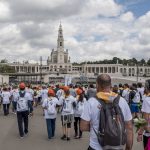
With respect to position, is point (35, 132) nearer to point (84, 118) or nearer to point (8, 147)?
point (8, 147)

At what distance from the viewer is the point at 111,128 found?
4895 millimetres

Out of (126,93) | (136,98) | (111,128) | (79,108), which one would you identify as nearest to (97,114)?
(111,128)

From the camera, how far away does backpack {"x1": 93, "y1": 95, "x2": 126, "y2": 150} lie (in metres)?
4.90

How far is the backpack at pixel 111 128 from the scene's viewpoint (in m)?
4.90

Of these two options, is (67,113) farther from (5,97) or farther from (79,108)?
(5,97)

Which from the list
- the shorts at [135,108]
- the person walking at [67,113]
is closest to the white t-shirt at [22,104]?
the person walking at [67,113]

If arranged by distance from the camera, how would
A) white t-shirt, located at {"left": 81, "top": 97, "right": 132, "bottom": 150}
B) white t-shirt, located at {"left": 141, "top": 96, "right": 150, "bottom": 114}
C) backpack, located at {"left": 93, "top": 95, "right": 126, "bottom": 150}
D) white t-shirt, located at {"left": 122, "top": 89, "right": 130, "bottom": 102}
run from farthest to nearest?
white t-shirt, located at {"left": 122, "top": 89, "right": 130, "bottom": 102} < white t-shirt, located at {"left": 141, "top": 96, "right": 150, "bottom": 114} < white t-shirt, located at {"left": 81, "top": 97, "right": 132, "bottom": 150} < backpack, located at {"left": 93, "top": 95, "right": 126, "bottom": 150}

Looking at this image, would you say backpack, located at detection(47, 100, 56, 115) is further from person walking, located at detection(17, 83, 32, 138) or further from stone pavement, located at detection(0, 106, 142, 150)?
person walking, located at detection(17, 83, 32, 138)

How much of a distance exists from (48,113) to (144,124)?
7486 millimetres

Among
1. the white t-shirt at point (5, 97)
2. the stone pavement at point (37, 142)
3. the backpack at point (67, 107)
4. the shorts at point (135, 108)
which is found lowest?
the stone pavement at point (37, 142)

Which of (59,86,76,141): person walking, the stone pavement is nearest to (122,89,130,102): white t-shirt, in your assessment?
the stone pavement

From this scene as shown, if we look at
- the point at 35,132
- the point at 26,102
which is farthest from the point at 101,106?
the point at 35,132

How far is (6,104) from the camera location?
2272 cm

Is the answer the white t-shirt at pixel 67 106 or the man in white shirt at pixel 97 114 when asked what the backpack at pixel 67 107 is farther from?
the man in white shirt at pixel 97 114
